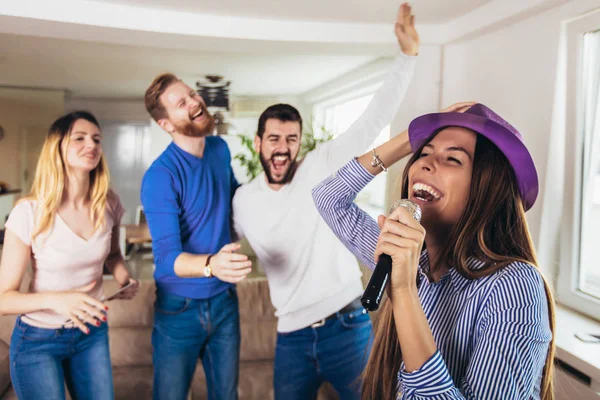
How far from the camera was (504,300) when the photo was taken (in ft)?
2.17

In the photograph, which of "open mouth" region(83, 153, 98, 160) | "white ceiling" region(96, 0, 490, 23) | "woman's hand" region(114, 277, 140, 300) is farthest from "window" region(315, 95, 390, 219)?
"open mouth" region(83, 153, 98, 160)

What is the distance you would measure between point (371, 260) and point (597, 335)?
0.87m

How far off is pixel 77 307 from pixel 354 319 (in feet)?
2.90

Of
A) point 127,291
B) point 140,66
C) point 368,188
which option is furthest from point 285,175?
point 140,66

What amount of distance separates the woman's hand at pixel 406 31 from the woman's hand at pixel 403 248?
838 millimetres

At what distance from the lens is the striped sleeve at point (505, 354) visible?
610 millimetres

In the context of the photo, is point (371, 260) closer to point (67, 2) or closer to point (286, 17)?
point (286, 17)

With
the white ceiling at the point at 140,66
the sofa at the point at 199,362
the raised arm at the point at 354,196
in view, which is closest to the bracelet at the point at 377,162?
the raised arm at the point at 354,196

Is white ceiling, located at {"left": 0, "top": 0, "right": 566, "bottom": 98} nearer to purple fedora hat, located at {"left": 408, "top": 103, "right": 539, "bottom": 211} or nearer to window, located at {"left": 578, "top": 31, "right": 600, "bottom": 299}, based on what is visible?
window, located at {"left": 578, "top": 31, "right": 600, "bottom": 299}

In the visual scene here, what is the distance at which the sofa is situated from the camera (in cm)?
230

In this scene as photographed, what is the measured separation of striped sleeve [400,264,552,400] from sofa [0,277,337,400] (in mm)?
1754

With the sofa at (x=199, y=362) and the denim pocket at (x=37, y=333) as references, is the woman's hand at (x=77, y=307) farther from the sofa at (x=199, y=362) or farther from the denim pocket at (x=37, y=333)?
the sofa at (x=199, y=362)

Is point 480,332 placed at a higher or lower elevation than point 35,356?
higher

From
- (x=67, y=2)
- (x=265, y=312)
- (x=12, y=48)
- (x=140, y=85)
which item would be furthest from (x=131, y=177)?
(x=67, y=2)
